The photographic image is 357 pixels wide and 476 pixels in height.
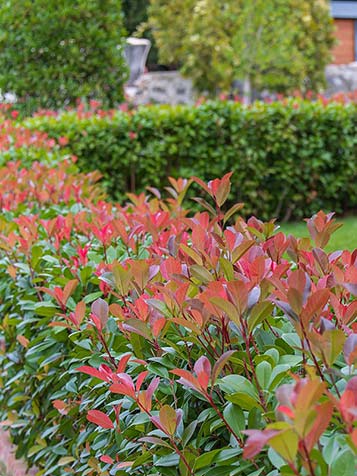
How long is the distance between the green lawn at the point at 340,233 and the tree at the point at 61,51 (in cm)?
283

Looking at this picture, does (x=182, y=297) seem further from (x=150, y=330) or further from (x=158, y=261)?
(x=158, y=261)

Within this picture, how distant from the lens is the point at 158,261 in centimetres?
191

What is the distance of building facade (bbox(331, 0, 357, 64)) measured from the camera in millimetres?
21797

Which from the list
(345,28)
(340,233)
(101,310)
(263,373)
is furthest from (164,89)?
(263,373)

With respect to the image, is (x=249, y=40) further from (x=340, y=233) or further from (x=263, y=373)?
(x=263, y=373)

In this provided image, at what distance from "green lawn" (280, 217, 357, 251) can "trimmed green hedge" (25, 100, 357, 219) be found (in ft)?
0.91

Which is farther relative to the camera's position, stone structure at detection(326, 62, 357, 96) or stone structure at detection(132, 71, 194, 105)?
stone structure at detection(326, 62, 357, 96)

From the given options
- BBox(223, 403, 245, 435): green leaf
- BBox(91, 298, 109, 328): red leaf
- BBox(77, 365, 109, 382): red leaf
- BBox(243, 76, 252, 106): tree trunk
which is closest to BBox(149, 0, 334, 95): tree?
BBox(243, 76, 252, 106): tree trunk

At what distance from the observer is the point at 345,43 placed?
21953 millimetres

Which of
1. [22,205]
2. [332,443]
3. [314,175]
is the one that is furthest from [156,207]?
[314,175]

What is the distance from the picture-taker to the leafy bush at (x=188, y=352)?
1.10 metres

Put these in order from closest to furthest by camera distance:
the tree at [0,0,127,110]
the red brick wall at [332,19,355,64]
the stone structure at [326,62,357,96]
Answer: the tree at [0,0,127,110] → the stone structure at [326,62,357,96] → the red brick wall at [332,19,355,64]

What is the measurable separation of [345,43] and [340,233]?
16.1 m

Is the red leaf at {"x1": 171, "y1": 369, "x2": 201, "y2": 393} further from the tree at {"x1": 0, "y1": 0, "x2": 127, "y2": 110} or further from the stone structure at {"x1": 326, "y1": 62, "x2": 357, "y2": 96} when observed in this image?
the stone structure at {"x1": 326, "y1": 62, "x2": 357, "y2": 96}
